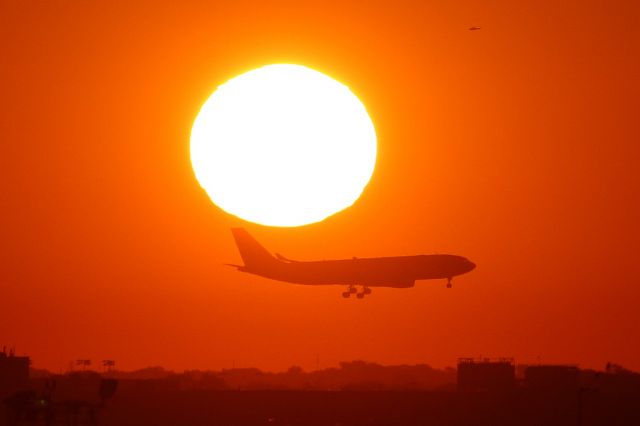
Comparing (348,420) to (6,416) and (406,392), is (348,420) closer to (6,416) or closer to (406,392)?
(406,392)

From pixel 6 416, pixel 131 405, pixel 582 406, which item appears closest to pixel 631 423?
pixel 582 406

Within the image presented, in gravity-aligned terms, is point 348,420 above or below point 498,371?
below

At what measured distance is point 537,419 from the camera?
155375 mm

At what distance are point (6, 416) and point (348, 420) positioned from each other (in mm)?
39125

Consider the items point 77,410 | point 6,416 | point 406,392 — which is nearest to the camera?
point 77,410

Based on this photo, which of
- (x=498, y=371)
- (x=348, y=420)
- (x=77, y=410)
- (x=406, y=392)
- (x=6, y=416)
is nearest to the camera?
(x=77, y=410)

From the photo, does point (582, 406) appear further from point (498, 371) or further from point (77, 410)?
point (77, 410)

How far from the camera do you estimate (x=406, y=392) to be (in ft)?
533

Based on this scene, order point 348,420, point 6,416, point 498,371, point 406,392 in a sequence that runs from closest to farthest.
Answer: point 6,416, point 348,420, point 406,392, point 498,371

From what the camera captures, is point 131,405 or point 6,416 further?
point 131,405

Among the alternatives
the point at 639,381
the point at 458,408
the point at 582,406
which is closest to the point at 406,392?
the point at 458,408

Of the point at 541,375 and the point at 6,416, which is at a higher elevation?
the point at 541,375

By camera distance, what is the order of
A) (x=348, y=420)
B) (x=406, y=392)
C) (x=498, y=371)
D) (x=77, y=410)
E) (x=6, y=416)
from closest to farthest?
1. (x=77, y=410)
2. (x=6, y=416)
3. (x=348, y=420)
4. (x=406, y=392)
5. (x=498, y=371)

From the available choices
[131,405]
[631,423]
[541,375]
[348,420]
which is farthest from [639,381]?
[131,405]
